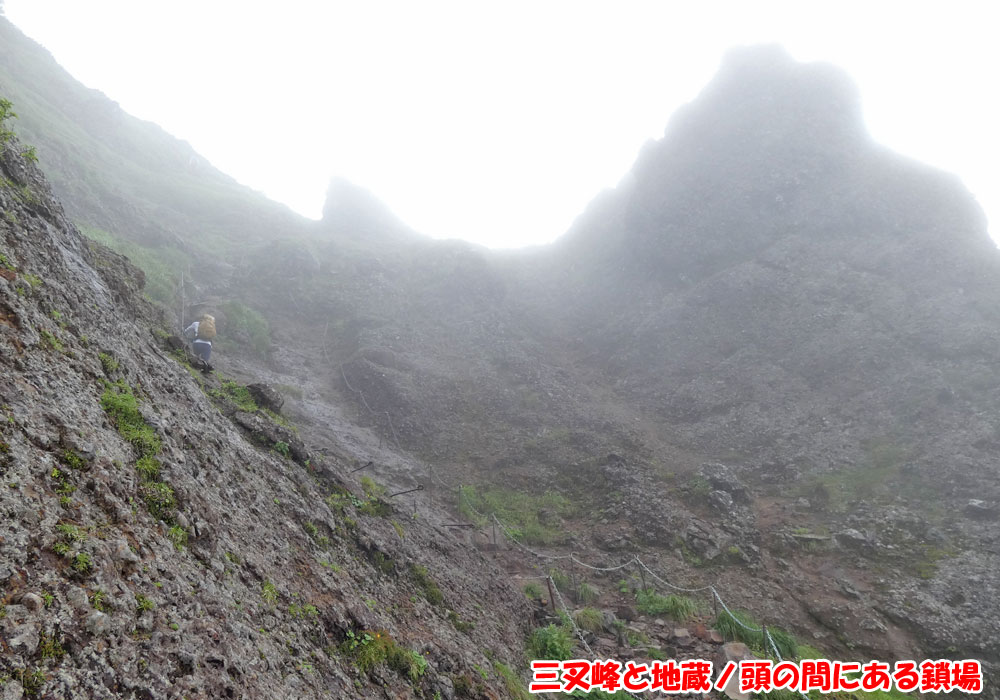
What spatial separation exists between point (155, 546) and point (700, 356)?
95.4 ft

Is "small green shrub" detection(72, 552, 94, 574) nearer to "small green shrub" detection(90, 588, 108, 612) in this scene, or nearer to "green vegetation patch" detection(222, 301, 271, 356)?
"small green shrub" detection(90, 588, 108, 612)

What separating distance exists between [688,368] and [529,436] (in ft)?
37.7

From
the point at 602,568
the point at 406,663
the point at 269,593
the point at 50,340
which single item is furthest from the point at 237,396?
the point at 602,568

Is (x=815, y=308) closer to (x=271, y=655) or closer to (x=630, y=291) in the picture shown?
(x=630, y=291)

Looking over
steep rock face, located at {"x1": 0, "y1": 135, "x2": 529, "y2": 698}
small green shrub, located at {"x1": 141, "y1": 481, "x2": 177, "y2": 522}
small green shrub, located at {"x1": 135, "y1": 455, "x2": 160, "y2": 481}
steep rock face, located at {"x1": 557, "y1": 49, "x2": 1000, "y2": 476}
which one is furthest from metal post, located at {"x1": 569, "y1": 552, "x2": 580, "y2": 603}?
small green shrub, located at {"x1": 135, "y1": 455, "x2": 160, "y2": 481}

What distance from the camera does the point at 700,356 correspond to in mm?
29641

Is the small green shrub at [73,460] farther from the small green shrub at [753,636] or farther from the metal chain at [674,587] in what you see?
the metal chain at [674,587]

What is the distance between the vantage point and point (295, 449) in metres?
11.2

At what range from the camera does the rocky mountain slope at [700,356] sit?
1534 cm

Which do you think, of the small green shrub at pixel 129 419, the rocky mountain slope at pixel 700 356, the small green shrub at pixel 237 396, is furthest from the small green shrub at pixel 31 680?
the small green shrub at pixel 237 396

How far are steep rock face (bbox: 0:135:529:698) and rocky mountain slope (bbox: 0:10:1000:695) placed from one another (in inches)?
9.6

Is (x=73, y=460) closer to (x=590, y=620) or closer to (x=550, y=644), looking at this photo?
(x=550, y=644)

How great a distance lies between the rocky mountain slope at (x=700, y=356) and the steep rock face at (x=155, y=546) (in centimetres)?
24

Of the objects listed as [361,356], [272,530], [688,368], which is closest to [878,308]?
[688,368]
